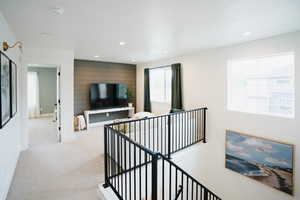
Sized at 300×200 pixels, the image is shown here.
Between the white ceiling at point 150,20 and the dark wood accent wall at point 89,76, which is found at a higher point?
the white ceiling at point 150,20

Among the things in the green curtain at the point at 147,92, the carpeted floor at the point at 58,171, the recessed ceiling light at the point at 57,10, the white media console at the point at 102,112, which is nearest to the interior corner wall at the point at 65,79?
the carpeted floor at the point at 58,171

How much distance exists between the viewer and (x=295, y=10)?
2.17m

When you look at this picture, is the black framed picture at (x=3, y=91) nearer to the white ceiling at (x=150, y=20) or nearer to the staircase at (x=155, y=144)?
the white ceiling at (x=150, y=20)

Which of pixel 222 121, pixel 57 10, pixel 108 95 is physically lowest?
pixel 222 121

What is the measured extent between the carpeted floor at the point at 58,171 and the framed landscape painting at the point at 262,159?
10.4 feet

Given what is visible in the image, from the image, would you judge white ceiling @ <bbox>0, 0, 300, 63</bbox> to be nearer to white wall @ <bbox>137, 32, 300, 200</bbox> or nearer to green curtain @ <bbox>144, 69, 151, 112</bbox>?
white wall @ <bbox>137, 32, 300, 200</bbox>

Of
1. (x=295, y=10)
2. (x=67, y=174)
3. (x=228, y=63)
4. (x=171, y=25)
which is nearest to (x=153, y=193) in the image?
(x=67, y=174)

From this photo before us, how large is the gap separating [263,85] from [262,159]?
1665 mm

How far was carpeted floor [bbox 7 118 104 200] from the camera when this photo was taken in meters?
2.36

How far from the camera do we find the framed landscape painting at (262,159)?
10.3 feet

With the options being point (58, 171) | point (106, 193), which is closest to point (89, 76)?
point (58, 171)

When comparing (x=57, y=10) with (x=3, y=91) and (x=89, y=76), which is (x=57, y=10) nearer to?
(x=3, y=91)

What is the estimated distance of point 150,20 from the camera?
2498mm

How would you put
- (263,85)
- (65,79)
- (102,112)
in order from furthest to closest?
(102,112) → (65,79) → (263,85)
